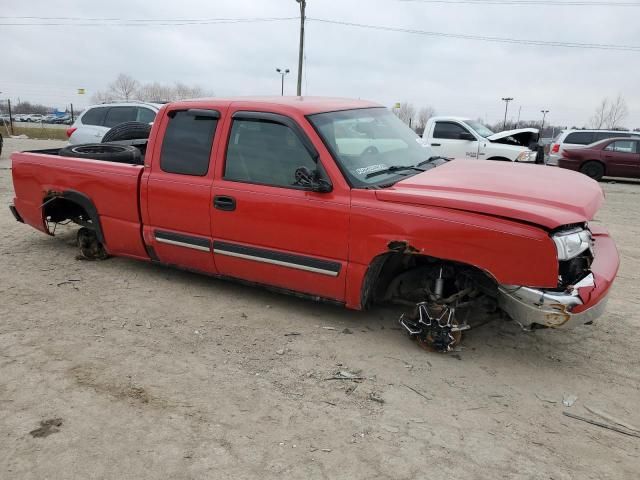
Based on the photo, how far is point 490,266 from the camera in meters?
3.19

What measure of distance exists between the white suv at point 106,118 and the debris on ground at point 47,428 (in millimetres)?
8485

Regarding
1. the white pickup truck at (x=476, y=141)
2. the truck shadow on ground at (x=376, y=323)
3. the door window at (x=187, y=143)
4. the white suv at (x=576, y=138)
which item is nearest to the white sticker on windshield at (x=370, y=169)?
the truck shadow on ground at (x=376, y=323)

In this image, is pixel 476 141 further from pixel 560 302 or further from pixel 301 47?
pixel 301 47

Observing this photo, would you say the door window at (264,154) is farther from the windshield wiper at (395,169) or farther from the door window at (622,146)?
the door window at (622,146)

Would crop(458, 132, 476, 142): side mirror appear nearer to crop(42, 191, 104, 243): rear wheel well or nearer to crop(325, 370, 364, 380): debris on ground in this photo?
crop(42, 191, 104, 243): rear wheel well

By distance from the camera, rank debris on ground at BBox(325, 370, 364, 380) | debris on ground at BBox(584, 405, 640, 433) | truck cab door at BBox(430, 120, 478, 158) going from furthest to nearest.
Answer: truck cab door at BBox(430, 120, 478, 158) < debris on ground at BBox(325, 370, 364, 380) < debris on ground at BBox(584, 405, 640, 433)

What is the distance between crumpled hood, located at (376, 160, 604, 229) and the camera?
3.13 m

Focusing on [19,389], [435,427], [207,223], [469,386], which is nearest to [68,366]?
[19,389]

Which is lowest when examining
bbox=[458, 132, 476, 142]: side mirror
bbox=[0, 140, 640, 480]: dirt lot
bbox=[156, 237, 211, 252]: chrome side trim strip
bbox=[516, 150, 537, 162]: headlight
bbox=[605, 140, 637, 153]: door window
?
bbox=[0, 140, 640, 480]: dirt lot

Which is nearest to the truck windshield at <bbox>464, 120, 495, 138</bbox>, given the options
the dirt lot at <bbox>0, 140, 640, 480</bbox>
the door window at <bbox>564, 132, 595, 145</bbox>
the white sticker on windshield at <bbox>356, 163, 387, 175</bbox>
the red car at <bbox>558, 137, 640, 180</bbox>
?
the red car at <bbox>558, 137, 640, 180</bbox>

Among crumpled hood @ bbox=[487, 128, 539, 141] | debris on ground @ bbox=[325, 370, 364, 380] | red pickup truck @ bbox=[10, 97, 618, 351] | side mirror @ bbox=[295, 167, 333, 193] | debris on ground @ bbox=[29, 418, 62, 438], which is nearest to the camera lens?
debris on ground @ bbox=[29, 418, 62, 438]

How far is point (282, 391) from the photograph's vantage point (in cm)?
316

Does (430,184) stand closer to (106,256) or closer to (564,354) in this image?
(564,354)

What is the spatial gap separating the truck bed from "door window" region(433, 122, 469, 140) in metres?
9.66
